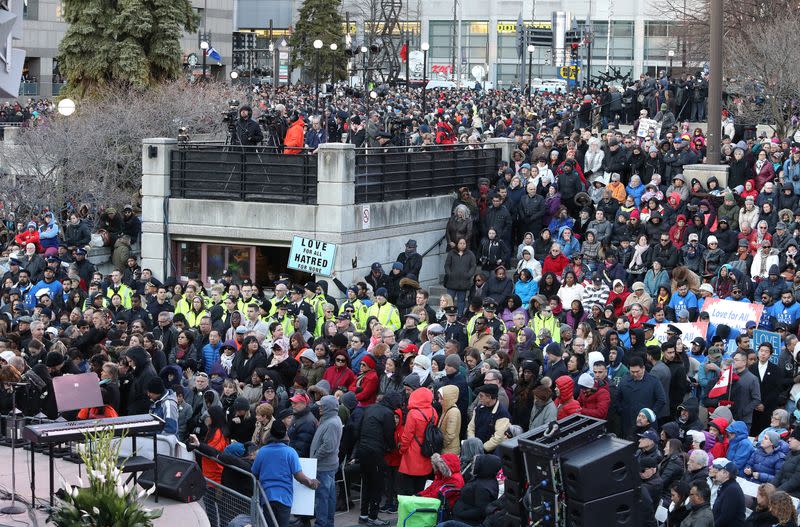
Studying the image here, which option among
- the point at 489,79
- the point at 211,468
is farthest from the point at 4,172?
the point at 489,79

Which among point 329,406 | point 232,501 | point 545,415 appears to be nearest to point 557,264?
point 545,415

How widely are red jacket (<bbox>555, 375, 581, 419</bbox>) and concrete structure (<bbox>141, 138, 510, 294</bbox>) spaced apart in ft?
28.0

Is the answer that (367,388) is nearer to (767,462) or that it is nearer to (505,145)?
(767,462)

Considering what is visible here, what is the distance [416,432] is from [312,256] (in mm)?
9145

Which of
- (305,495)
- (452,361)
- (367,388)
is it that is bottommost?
(305,495)

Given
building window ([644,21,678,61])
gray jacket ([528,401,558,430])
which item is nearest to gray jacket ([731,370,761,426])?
gray jacket ([528,401,558,430])

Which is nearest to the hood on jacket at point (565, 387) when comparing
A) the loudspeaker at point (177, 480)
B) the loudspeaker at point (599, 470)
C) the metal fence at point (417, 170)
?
the loudspeaker at point (599, 470)

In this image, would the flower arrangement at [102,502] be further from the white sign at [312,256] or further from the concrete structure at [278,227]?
the concrete structure at [278,227]

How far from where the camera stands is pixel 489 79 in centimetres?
10544

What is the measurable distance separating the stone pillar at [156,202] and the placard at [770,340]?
1151 centimetres

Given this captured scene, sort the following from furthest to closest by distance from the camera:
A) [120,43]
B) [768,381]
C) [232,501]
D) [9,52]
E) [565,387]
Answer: [120,43] < [768,381] < [565,387] < [9,52] < [232,501]

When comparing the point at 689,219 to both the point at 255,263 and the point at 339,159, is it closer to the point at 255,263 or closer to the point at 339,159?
the point at 339,159

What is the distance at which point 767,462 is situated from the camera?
1441 cm

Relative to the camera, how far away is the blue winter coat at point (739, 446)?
14578 mm
